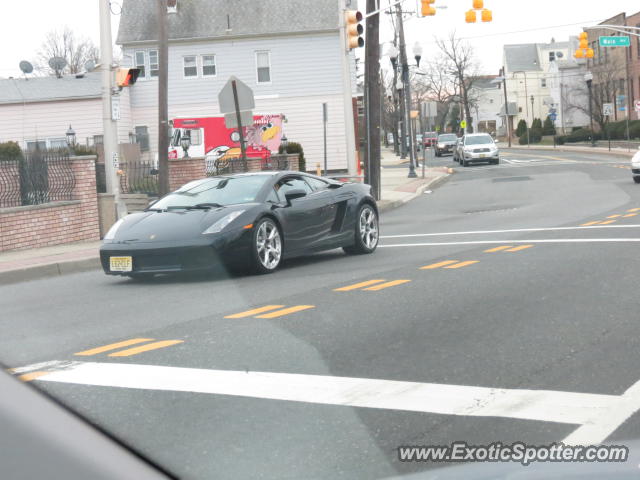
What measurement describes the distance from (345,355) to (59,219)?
38.5 feet

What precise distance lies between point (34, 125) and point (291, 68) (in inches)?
510

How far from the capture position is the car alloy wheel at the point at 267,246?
1128 cm

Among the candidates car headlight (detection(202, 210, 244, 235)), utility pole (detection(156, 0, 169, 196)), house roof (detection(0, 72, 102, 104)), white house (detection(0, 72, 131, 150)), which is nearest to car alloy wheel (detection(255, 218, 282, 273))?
car headlight (detection(202, 210, 244, 235))

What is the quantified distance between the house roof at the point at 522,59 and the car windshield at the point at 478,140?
68225 millimetres

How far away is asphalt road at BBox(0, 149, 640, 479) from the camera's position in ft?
14.4

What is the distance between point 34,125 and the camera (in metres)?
46.5

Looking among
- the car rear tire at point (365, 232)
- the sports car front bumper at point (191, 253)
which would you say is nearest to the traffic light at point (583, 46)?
the car rear tire at point (365, 232)

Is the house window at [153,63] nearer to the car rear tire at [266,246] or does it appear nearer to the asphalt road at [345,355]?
the asphalt road at [345,355]

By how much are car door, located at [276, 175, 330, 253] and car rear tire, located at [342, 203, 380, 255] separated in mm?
813

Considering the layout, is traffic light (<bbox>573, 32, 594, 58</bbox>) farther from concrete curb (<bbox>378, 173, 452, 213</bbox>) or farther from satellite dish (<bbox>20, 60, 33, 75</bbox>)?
satellite dish (<bbox>20, 60, 33, 75</bbox>)

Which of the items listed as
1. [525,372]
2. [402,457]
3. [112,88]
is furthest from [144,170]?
[402,457]

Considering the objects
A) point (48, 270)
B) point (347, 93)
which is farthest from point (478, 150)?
point (48, 270)

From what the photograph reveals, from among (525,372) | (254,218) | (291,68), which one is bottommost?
(525,372)

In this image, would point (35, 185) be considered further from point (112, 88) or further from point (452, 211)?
point (452, 211)
